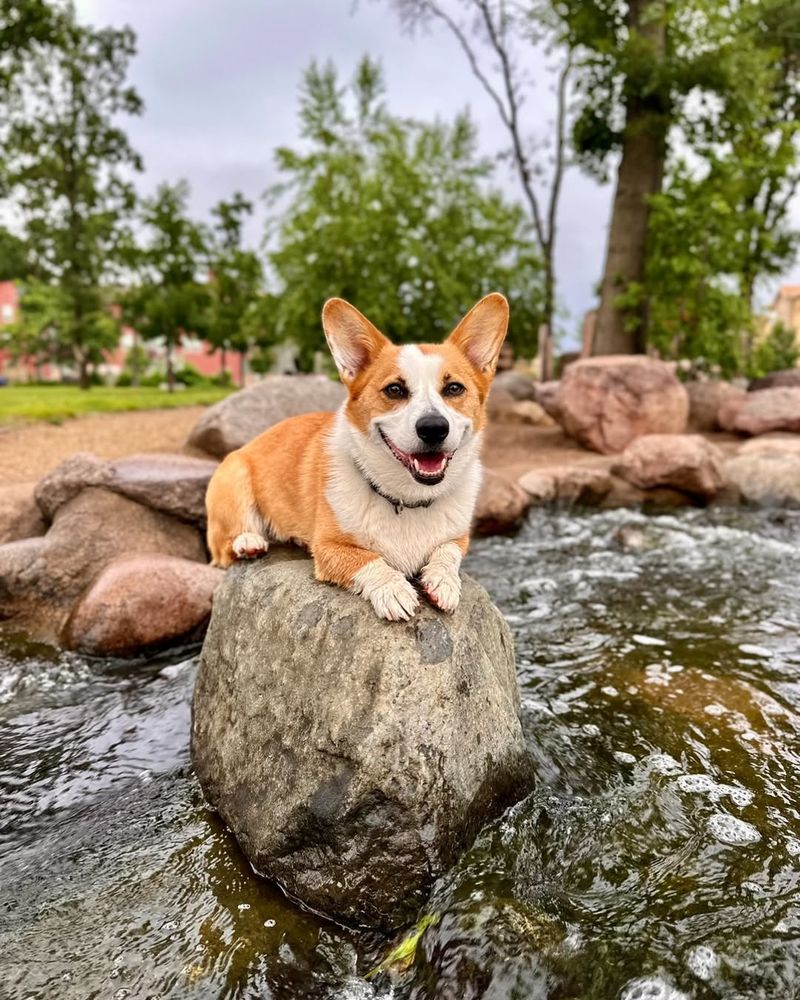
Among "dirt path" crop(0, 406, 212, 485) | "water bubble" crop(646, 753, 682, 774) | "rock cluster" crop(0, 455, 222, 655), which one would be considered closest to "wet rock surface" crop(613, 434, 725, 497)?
"rock cluster" crop(0, 455, 222, 655)

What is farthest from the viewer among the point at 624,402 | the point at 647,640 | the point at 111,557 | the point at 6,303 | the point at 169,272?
the point at 6,303

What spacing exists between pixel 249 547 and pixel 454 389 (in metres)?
1.56

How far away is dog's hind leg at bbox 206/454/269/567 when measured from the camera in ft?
13.7

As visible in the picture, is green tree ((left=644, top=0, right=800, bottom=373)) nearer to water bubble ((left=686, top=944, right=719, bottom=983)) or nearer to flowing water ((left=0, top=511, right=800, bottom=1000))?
flowing water ((left=0, top=511, right=800, bottom=1000))

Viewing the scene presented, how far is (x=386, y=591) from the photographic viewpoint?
121 inches

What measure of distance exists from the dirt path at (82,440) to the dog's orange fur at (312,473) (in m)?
6.21

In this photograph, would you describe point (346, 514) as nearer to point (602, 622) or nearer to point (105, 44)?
point (602, 622)

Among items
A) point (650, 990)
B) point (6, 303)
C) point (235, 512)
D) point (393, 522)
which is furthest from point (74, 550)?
point (6, 303)

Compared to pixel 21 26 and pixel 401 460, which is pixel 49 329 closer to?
pixel 21 26

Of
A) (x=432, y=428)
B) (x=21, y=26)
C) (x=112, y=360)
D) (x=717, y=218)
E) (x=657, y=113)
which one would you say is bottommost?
(x=112, y=360)

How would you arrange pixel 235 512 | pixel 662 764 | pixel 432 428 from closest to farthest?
pixel 432 428, pixel 662 764, pixel 235 512

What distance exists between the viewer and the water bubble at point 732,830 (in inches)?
121

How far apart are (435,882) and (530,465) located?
1021 centimetres

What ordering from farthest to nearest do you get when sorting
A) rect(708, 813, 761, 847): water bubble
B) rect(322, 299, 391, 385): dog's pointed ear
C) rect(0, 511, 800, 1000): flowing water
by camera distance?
rect(322, 299, 391, 385): dog's pointed ear < rect(708, 813, 761, 847): water bubble < rect(0, 511, 800, 1000): flowing water
